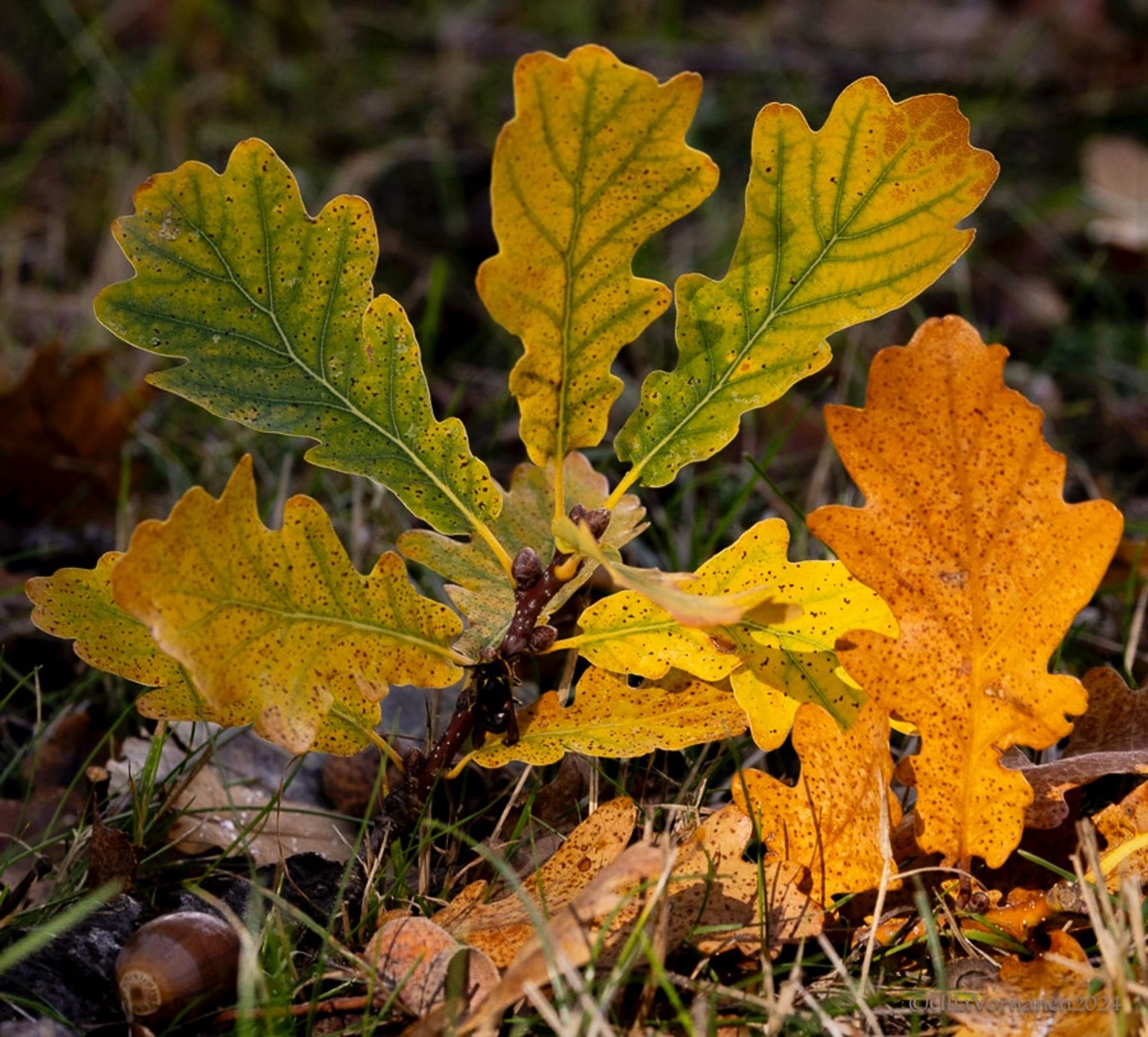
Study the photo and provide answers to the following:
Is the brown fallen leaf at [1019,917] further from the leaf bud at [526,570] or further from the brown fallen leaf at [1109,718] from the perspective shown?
the leaf bud at [526,570]

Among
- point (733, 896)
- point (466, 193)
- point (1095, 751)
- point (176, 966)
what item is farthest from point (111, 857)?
point (466, 193)

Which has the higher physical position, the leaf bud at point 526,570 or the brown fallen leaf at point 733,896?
the leaf bud at point 526,570

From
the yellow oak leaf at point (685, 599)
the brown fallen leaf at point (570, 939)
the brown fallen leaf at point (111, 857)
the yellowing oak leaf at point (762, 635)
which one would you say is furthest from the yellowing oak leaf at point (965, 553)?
the brown fallen leaf at point (111, 857)

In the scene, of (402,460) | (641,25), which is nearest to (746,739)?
(402,460)

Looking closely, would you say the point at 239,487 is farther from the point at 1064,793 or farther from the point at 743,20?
the point at 743,20

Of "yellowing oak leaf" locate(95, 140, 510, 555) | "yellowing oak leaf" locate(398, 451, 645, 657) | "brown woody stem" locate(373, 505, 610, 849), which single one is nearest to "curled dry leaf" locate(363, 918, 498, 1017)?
"brown woody stem" locate(373, 505, 610, 849)
